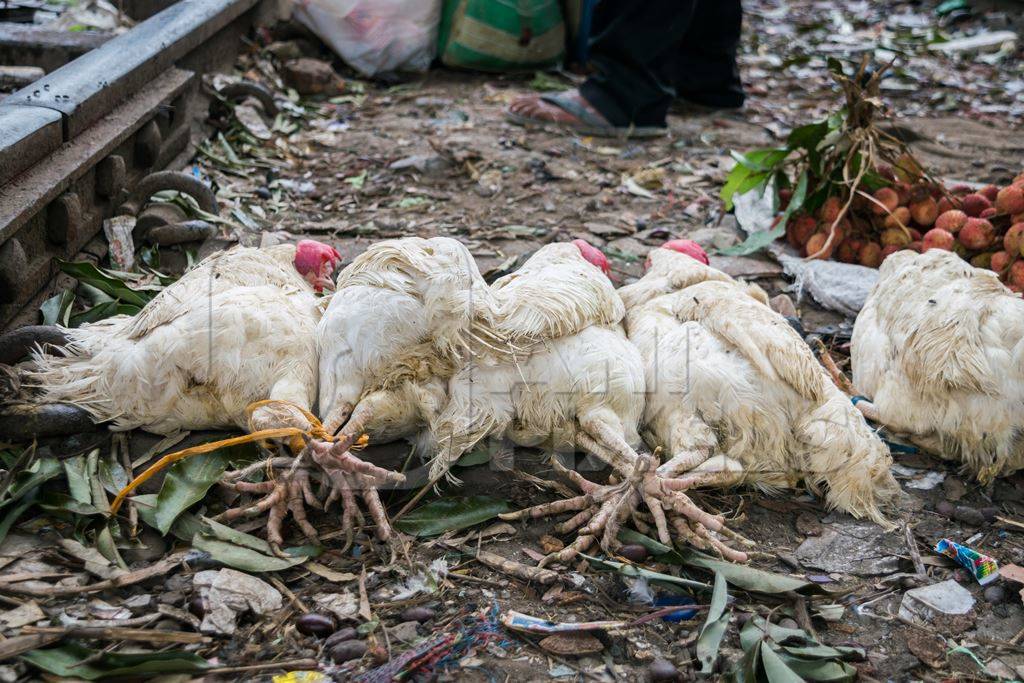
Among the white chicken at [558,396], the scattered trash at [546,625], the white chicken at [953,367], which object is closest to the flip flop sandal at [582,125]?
the white chicken at [953,367]

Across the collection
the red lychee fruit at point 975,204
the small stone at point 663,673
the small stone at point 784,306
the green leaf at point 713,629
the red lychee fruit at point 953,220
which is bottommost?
the small stone at point 663,673

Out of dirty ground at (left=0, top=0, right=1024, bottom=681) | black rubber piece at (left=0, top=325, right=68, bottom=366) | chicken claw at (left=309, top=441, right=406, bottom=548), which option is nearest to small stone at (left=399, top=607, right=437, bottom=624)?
dirty ground at (left=0, top=0, right=1024, bottom=681)

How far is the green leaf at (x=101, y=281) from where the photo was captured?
10.9 feet

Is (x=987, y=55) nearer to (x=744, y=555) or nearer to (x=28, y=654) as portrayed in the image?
(x=744, y=555)

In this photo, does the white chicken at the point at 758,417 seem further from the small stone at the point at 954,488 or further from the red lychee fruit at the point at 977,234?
the red lychee fruit at the point at 977,234

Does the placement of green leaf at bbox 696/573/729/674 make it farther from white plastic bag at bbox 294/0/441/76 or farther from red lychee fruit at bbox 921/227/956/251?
white plastic bag at bbox 294/0/441/76

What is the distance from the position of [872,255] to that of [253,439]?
123 inches

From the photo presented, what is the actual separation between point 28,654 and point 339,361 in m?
1.08

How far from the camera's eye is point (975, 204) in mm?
4016

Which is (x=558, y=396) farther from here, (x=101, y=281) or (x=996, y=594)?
(x=101, y=281)

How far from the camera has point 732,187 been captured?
476cm

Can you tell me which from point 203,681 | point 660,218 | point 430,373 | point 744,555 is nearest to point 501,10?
point 660,218

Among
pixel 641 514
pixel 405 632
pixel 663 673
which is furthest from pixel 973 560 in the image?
pixel 405 632

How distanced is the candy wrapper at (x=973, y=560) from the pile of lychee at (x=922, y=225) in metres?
1.62
